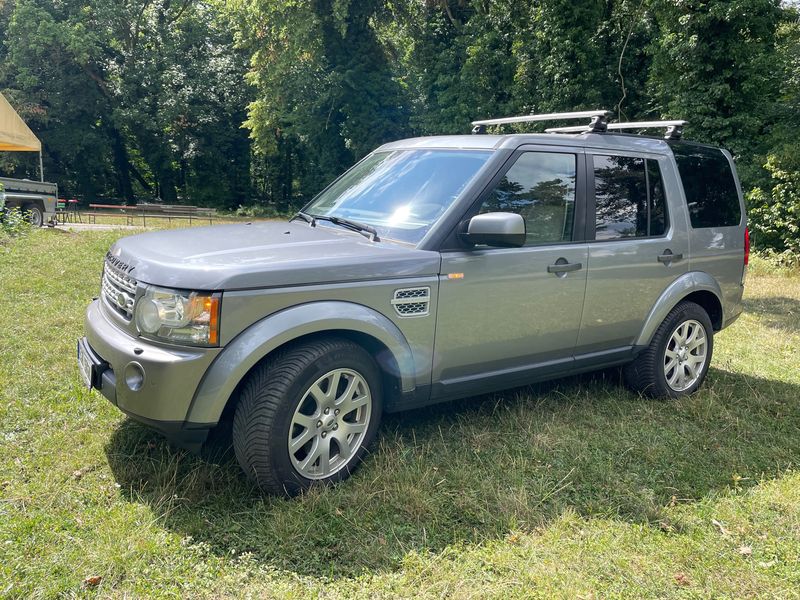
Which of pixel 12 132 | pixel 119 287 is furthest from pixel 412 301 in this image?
pixel 12 132

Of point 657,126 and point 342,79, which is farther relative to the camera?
point 342,79

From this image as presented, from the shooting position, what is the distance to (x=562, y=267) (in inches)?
157

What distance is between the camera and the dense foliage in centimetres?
1509

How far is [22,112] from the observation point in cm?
3053

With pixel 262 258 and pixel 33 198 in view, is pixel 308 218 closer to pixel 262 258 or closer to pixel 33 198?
pixel 262 258

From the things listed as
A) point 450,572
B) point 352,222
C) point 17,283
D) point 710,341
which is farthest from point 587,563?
point 17,283

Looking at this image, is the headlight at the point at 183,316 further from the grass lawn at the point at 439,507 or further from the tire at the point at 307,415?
the grass lawn at the point at 439,507

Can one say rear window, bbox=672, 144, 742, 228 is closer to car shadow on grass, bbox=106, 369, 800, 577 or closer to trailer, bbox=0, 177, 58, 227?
car shadow on grass, bbox=106, 369, 800, 577

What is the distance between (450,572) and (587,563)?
0.64 meters

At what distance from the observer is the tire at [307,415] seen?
3.00 m

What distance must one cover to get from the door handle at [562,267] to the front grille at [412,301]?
967 millimetres

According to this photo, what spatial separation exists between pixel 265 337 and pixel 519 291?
165cm

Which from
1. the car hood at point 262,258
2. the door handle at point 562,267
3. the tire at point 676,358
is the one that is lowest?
the tire at point 676,358

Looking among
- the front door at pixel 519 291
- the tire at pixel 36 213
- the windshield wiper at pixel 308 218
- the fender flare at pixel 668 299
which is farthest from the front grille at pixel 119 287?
the tire at pixel 36 213
